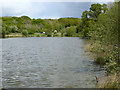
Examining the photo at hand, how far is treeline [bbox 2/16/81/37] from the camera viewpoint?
114 m

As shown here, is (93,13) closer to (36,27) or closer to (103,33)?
(103,33)

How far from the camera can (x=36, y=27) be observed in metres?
149

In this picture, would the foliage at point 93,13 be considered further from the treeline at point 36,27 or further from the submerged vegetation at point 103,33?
the treeline at point 36,27

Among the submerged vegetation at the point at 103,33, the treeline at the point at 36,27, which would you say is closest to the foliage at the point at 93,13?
the submerged vegetation at the point at 103,33

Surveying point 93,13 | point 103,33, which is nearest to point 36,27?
point 93,13

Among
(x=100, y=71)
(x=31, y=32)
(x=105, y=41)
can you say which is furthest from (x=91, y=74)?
(x=31, y=32)

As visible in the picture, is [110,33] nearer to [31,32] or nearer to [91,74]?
[91,74]

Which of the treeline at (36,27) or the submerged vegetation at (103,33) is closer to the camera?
the submerged vegetation at (103,33)

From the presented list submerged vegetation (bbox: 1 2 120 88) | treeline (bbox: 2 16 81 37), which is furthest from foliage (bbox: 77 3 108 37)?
treeline (bbox: 2 16 81 37)

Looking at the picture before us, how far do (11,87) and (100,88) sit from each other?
5.31 meters

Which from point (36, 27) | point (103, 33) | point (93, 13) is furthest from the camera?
point (36, 27)

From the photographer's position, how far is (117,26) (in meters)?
12.2

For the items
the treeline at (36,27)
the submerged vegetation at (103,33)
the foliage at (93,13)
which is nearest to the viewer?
the submerged vegetation at (103,33)

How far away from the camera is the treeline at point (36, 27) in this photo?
113812 mm
